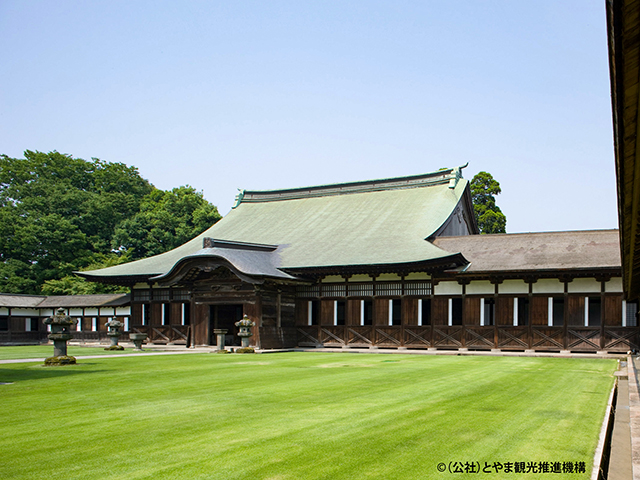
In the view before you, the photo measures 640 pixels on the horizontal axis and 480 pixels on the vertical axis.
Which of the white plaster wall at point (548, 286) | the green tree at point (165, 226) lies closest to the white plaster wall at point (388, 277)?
the white plaster wall at point (548, 286)

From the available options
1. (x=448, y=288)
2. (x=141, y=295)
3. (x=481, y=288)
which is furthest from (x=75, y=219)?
(x=481, y=288)

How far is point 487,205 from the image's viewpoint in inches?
2105

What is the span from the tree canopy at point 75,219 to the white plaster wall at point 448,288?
2787 cm

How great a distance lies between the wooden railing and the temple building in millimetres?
43

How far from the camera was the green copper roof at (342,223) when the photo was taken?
2864 centimetres

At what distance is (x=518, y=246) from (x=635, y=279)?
10704 millimetres

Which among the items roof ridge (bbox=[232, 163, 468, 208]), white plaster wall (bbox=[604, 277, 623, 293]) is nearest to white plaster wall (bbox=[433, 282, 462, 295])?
white plaster wall (bbox=[604, 277, 623, 293])

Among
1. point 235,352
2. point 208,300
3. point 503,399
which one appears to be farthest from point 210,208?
point 503,399

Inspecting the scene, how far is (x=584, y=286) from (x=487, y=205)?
29867 millimetres

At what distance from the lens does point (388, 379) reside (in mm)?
13336

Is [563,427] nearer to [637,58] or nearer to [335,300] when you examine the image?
[637,58]

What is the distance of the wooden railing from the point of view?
23.9 meters

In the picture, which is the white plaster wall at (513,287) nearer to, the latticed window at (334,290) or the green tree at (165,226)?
the latticed window at (334,290)

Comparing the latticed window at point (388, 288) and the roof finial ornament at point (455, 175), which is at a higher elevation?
Result: the roof finial ornament at point (455, 175)
